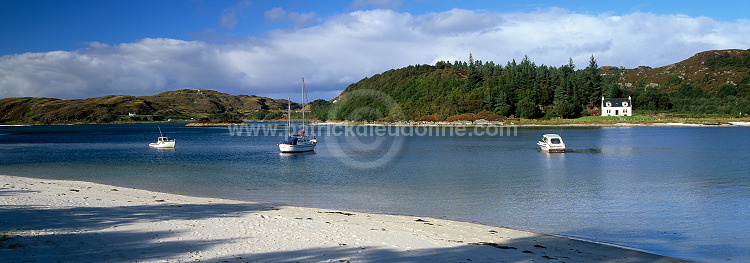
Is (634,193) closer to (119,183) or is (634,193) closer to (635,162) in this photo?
(635,162)

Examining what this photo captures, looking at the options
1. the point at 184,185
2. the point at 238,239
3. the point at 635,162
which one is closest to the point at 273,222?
the point at 238,239

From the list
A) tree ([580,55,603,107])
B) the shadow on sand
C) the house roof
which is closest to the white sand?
the shadow on sand

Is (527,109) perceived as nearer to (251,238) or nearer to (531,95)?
(531,95)

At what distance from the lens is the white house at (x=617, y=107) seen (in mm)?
116850

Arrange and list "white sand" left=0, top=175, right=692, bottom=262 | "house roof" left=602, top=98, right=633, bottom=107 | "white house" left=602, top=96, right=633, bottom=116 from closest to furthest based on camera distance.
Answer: "white sand" left=0, top=175, right=692, bottom=262, "white house" left=602, top=96, right=633, bottom=116, "house roof" left=602, top=98, right=633, bottom=107

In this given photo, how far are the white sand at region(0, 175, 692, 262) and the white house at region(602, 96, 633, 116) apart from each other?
390ft

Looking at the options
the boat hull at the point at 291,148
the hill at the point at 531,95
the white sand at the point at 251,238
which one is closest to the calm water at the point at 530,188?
the white sand at the point at 251,238

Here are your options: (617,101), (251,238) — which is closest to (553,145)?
(251,238)

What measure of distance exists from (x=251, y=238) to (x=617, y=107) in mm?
125047

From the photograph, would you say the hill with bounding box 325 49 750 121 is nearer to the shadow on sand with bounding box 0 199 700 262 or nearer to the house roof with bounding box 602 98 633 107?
the house roof with bounding box 602 98 633 107

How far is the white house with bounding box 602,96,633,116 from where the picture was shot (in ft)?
383

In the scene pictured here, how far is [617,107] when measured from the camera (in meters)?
118

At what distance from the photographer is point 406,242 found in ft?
33.1

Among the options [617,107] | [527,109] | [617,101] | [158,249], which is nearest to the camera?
[158,249]
